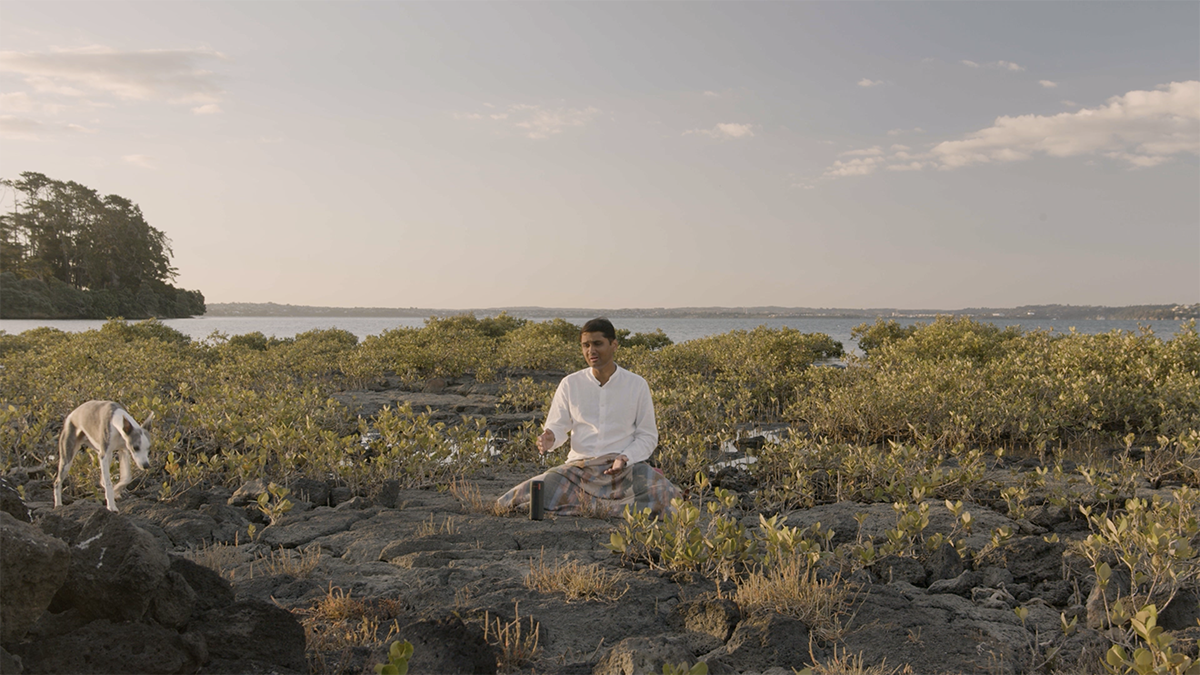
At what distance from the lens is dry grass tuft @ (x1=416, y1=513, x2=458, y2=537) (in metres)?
4.76

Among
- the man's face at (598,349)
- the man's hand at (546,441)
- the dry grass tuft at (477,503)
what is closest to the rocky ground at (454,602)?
the dry grass tuft at (477,503)

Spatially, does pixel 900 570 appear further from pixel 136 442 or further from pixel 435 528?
pixel 136 442

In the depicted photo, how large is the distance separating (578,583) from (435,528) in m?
1.68

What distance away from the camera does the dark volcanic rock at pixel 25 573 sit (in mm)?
2217

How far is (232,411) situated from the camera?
761cm

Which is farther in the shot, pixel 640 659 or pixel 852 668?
pixel 852 668

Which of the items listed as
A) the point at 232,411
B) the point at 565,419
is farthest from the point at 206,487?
the point at 565,419

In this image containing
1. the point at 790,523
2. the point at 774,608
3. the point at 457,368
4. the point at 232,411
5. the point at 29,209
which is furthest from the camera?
the point at 29,209

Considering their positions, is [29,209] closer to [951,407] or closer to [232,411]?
[232,411]

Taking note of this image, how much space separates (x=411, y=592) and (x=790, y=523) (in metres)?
3.24

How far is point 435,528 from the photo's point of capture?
4.90m

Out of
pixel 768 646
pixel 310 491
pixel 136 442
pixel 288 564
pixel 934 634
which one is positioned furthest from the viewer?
pixel 310 491

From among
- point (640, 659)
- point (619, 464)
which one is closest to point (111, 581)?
point (640, 659)

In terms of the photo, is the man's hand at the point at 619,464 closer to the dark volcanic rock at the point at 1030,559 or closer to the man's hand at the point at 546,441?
the man's hand at the point at 546,441
